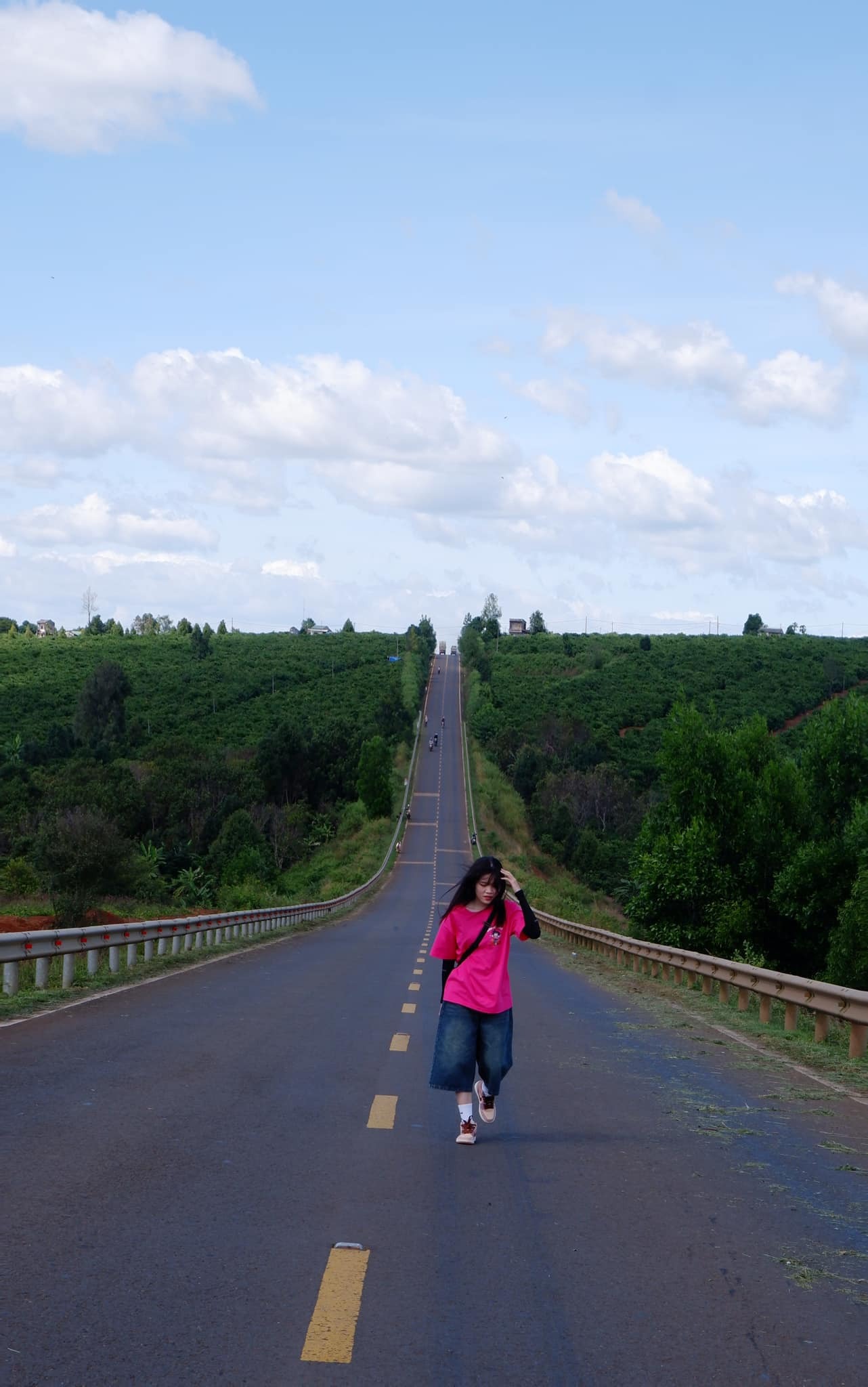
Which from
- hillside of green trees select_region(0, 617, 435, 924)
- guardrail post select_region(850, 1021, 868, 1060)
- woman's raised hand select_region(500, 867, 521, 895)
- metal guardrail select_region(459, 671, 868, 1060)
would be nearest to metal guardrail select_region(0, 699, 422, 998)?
hillside of green trees select_region(0, 617, 435, 924)

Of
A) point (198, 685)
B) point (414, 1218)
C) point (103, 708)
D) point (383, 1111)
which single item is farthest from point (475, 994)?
point (198, 685)

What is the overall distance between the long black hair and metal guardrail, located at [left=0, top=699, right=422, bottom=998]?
8.09 meters

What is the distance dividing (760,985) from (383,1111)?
911cm

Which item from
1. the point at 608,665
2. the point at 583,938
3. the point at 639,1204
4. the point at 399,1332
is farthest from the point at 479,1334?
the point at 608,665

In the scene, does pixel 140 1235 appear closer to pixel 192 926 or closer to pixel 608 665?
pixel 192 926

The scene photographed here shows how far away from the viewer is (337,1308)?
4965 mm

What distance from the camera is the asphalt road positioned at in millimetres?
4574

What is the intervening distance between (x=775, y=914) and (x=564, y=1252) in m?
32.9

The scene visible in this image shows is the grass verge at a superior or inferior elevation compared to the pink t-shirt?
inferior

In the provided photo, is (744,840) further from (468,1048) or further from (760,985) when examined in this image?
(468,1048)

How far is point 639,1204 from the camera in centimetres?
673

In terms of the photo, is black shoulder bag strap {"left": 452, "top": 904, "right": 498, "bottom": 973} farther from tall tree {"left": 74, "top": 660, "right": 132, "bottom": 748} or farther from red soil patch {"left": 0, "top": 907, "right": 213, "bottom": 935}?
tall tree {"left": 74, "top": 660, "right": 132, "bottom": 748}

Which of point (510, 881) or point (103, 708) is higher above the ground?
point (103, 708)

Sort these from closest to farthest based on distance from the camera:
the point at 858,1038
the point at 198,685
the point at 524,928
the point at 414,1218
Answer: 1. the point at 414,1218
2. the point at 524,928
3. the point at 858,1038
4. the point at 198,685
